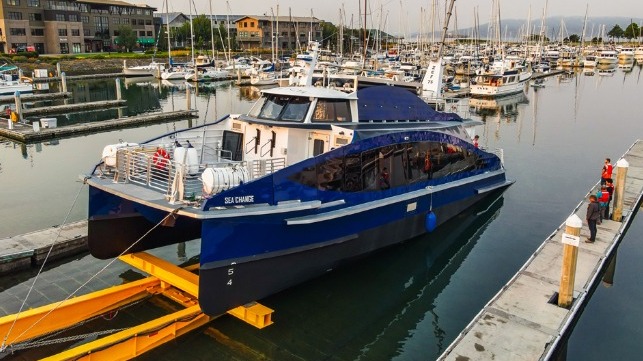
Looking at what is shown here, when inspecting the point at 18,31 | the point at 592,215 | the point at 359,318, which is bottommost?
the point at 359,318

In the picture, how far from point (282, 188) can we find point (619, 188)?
32.7ft

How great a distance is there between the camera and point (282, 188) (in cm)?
958

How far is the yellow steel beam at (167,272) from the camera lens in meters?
9.69

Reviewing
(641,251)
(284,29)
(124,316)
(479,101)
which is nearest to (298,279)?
(124,316)

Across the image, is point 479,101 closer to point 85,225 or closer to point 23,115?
point 23,115

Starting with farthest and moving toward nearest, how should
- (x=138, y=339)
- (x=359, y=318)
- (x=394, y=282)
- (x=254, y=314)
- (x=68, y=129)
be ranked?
1. (x=68, y=129)
2. (x=394, y=282)
3. (x=359, y=318)
4. (x=254, y=314)
5. (x=138, y=339)

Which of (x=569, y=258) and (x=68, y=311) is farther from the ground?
(x=569, y=258)

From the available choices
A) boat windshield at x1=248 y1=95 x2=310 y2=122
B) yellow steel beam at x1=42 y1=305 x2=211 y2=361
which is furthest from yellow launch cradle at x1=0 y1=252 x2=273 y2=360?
boat windshield at x1=248 y1=95 x2=310 y2=122

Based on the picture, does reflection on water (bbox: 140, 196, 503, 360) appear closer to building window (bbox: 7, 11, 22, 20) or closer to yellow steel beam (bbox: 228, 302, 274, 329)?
yellow steel beam (bbox: 228, 302, 274, 329)

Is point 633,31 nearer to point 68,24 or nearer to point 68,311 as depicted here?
point 68,24

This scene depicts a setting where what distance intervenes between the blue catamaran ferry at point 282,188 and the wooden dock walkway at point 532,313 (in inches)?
124

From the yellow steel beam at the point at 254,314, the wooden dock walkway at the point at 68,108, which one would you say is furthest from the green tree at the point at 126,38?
the yellow steel beam at the point at 254,314

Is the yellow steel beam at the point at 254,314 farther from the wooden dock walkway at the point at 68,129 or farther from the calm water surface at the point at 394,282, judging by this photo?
the wooden dock walkway at the point at 68,129

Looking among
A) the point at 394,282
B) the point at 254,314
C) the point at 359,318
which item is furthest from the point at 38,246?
the point at 394,282
